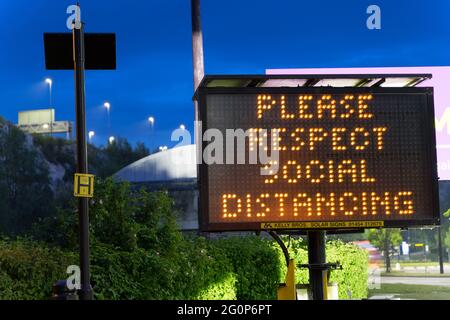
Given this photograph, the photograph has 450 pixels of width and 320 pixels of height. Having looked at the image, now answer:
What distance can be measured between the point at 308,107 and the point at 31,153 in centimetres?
A: 7080

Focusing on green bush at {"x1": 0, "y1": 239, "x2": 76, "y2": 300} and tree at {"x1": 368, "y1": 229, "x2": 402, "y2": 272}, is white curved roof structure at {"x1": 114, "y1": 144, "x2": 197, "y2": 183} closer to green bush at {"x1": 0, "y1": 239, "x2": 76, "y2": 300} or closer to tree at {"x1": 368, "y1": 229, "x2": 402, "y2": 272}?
tree at {"x1": 368, "y1": 229, "x2": 402, "y2": 272}

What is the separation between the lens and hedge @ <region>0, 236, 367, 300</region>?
939 centimetres

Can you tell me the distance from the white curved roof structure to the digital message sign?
55.3 metres

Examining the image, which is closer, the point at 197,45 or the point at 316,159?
the point at 316,159

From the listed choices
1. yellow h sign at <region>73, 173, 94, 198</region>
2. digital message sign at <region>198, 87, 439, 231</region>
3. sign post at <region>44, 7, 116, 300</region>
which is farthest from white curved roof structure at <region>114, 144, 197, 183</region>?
digital message sign at <region>198, 87, 439, 231</region>

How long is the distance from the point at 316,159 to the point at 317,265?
1635 millimetres

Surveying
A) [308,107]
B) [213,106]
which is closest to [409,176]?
[308,107]

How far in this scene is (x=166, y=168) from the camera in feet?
223

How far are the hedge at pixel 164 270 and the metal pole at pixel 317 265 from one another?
2.22m

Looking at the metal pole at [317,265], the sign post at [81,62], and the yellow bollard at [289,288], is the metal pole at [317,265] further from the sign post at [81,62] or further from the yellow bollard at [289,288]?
the sign post at [81,62]

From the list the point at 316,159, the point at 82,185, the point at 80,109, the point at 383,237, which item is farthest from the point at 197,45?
the point at 383,237

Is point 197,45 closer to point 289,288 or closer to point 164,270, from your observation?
point 164,270

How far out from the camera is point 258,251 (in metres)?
16.8
